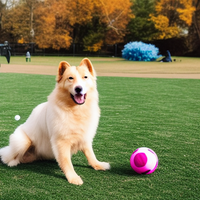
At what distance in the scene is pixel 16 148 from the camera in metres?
3.43

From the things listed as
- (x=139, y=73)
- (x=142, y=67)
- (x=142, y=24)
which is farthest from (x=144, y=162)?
(x=142, y=24)

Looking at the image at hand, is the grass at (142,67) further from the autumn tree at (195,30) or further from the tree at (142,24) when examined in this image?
the tree at (142,24)

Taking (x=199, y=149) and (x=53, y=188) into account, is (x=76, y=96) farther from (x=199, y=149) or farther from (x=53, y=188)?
(x=199, y=149)

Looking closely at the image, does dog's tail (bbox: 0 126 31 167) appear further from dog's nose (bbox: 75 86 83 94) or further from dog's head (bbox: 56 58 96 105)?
dog's nose (bbox: 75 86 83 94)

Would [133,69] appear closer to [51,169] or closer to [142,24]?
[51,169]

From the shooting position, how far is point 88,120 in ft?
10.9

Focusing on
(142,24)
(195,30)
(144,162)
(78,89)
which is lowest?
(144,162)

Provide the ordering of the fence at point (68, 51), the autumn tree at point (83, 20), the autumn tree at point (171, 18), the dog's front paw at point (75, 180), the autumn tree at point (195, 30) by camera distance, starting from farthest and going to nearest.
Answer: the autumn tree at point (83, 20), the fence at point (68, 51), the autumn tree at point (171, 18), the autumn tree at point (195, 30), the dog's front paw at point (75, 180)

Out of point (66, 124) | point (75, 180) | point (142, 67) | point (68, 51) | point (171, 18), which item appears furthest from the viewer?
point (68, 51)

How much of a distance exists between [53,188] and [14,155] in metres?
0.84

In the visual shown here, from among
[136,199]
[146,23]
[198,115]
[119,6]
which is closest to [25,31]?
[119,6]

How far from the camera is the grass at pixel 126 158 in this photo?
9.42 feet

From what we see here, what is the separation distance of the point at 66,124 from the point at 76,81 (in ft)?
1.58

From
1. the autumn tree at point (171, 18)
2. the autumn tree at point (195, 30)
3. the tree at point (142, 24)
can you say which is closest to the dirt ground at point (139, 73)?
the autumn tree at point (195, 30)
